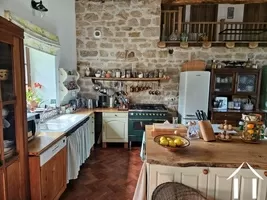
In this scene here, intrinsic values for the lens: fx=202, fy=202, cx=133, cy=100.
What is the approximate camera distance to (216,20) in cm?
466

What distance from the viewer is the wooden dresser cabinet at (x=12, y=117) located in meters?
1.51

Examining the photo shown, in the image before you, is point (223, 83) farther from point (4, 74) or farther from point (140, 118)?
point (4, 74)

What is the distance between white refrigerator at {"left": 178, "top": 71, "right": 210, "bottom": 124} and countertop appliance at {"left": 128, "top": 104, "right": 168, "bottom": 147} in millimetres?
456

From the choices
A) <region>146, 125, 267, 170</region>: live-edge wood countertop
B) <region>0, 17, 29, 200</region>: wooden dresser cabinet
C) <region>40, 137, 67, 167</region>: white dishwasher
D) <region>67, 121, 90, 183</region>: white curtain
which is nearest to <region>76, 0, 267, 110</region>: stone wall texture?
<region>67, 121, 90, 183</region>: white curtain

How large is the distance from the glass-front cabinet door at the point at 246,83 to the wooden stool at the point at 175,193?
3434 millimetres

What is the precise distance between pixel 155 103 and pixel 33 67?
8.71 feet

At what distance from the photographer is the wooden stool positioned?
1.42 metres

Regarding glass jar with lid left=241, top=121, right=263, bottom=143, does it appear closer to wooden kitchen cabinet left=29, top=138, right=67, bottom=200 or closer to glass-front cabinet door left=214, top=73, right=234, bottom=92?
wooden kitchen cabinet left=29, top=138, right=67, bottom=200

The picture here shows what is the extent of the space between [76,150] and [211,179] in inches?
71.8

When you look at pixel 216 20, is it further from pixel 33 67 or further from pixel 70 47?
pixel 33 67

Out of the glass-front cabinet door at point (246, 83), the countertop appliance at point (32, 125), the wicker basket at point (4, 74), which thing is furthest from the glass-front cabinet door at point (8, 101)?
the glass-front cabinet door at point (246, 83)

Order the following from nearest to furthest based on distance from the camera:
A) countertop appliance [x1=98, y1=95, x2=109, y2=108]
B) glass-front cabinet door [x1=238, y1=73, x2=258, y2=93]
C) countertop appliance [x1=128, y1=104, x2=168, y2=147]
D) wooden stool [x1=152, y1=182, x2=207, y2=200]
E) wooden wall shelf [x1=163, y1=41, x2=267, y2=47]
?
wooden stool [x1=152, y1=182, x2=207, y2=200], countertop appliance [x1=128, y1=104, x2=168, y2=147], glass-front cabinet door [x1=238, y1=73, x2=258, y2=93], wooden wall shelf [x1=163, y1=41, x2=267, y2=47], countertop appliance [x1=98, y1=95, x2=109, y2=108]

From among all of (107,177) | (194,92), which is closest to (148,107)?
(194,92)

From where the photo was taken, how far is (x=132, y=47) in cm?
461
